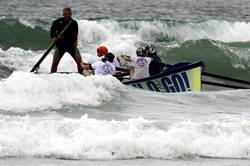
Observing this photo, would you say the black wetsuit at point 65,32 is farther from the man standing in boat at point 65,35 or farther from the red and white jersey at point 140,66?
the red and white jersey at point 140,66

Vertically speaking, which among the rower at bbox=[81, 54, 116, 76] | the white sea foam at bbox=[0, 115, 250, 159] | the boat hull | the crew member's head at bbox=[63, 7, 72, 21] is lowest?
the white sea foam at bbox=[0, 115, 250, 159]

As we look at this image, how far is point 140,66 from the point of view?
13.3 meters

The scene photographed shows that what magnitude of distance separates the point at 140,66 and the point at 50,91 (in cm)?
390

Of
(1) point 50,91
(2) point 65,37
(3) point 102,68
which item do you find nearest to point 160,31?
(2) point 65,37

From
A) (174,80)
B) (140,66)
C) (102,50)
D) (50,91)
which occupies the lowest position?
(174,80)

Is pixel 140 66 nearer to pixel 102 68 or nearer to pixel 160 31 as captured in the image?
pixel 102 68

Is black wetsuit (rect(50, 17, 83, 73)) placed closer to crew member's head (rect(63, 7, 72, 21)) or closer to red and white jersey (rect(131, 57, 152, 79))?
crew member's head (rect(63, 7, 72, 21))

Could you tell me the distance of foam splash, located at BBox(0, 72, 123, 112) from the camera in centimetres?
923

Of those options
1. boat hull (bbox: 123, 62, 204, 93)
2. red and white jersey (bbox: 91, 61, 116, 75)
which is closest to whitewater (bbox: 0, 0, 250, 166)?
boat hull (bbox: 123, 62, 204, 93)

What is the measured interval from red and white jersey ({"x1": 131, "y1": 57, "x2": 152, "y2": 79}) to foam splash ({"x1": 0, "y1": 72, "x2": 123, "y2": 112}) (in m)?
2.55

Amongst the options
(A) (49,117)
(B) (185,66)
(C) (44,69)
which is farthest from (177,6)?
(A) (49,117)

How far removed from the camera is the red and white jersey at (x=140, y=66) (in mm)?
13273

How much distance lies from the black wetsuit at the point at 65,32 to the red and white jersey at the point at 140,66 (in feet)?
4.21

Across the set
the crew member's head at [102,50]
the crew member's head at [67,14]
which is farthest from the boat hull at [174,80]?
the crew member's head at [67,14]
